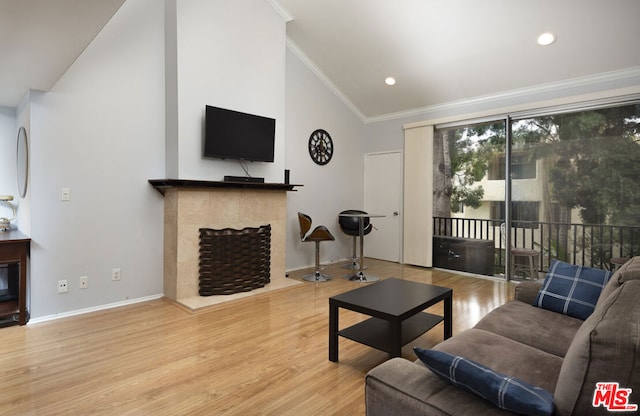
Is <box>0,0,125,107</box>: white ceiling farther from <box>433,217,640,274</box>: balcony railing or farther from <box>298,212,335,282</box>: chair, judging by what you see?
<box>433,217,640,274</box>: balcony railing

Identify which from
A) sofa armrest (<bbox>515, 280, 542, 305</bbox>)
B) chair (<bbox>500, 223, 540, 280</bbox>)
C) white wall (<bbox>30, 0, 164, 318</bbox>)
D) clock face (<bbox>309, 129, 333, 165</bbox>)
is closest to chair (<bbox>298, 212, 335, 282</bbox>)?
clock face (<bbox>309, 129, 333, 165</bbox>)

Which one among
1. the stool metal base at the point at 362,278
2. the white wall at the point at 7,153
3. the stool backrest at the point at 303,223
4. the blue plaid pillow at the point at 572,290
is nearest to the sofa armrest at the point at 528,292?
the blue plaid pillow at the point at 572,290

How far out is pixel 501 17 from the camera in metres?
3.78

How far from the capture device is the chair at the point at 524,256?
181 inches

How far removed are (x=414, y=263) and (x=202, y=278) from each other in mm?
3434

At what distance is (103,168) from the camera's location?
352cm

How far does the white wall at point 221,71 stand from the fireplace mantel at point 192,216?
0.70 feet

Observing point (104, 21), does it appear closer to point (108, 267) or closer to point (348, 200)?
point (108, 267)

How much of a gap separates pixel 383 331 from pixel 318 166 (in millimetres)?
3612

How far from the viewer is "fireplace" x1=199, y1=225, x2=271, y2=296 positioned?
383cm

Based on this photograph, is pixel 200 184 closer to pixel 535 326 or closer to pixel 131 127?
pixel 131 127

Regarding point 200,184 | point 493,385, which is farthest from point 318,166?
point 493,385

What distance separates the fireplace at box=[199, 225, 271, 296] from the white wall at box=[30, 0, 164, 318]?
58 centimetres

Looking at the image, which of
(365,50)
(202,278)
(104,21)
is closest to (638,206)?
(365,50)
